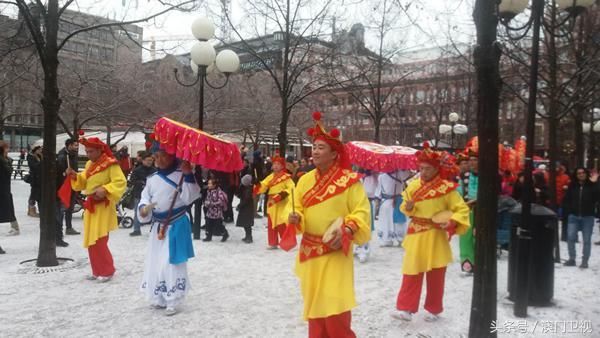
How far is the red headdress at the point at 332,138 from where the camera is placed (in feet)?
13.7

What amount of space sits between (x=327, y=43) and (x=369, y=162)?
4780 millimetres

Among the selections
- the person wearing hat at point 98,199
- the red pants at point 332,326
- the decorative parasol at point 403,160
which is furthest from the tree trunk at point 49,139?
the decorative parasol at point 403,160

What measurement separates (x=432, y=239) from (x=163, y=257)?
308cm

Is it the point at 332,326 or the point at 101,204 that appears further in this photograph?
the point at 101,204

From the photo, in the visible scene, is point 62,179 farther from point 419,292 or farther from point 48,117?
point 419,292

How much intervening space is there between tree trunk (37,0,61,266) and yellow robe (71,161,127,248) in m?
1.00

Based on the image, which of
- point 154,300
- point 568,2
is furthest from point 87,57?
point 568,2

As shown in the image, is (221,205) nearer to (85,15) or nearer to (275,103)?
(85,15)

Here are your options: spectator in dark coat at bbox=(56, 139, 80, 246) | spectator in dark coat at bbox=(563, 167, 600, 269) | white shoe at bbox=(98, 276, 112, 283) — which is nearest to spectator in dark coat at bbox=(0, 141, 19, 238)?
spectator in dark coat at bbox=(56, 139, 80, 246)

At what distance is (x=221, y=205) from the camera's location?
10.6m

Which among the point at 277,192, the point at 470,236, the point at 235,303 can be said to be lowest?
the point at 235,303

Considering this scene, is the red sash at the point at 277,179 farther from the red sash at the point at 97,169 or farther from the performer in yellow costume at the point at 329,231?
the performer in yellow costume at the point at 329,231

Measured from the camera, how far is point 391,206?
10336 mm

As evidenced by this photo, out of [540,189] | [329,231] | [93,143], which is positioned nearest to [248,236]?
[93,143]
